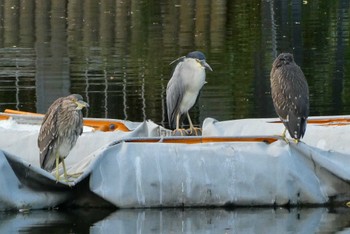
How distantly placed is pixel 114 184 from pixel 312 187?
2.01m

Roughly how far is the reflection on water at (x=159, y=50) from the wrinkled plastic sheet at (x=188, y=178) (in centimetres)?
718

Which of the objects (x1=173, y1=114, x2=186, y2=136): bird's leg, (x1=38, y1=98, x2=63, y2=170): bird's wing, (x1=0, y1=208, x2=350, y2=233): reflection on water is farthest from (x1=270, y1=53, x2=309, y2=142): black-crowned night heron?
(x1=38, y1=98, x2=63, y2=170): bird's wing

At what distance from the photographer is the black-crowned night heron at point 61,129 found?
47.7ft

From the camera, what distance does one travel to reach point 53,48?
35.0 meters

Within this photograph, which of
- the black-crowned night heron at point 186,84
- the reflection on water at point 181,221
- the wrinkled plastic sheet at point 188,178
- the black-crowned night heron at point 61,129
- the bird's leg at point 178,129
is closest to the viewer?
the reflection on water at point 181,221

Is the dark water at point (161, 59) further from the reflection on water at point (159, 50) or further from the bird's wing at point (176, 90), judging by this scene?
the bird's wing at point (176, 90)

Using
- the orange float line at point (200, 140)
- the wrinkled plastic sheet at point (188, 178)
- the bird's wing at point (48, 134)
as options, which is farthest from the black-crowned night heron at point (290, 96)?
the bird's wing at point (48, 134)

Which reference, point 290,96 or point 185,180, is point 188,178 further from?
point 290,96

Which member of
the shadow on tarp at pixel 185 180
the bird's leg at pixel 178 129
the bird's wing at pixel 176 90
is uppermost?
the bird's wing at pixel 176 90

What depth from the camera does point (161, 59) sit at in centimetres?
3108

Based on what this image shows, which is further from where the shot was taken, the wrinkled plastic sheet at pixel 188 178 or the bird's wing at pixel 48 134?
the bird's wing at pixel 48 134

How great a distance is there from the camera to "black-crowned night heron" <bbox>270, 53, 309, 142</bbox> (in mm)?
14427

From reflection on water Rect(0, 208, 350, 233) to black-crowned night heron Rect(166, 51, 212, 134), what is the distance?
3.25 m

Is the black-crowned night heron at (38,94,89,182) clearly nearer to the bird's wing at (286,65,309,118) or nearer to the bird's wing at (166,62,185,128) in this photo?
the bird's wing at (286,65,309,118)
